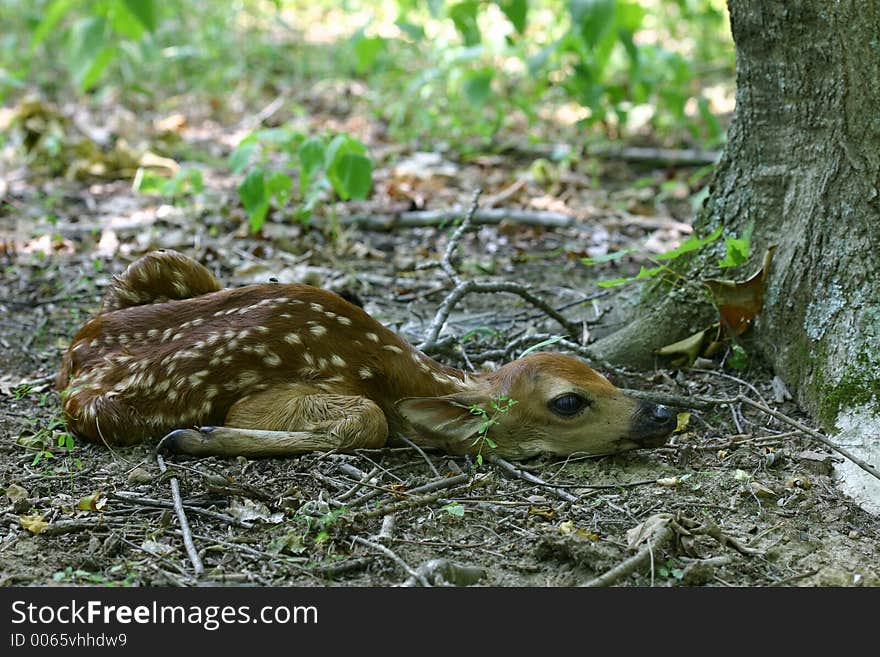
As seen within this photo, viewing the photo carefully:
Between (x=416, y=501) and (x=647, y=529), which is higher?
(x=647, y=529)

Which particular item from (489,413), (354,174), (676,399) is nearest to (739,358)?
(676,399)

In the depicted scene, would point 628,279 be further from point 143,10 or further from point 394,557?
point 143,10

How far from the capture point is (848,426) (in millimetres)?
4574

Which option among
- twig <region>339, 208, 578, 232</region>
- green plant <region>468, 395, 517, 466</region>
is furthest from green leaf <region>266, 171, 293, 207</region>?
green plant <region>468, 395, 517, 466</region>

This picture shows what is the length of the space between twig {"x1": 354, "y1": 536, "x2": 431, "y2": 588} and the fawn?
812 millimetres

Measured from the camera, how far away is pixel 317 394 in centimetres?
470

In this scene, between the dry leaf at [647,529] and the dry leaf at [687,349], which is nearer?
the dry leaf at [647,529]

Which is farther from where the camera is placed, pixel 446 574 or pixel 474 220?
pixel 474 220

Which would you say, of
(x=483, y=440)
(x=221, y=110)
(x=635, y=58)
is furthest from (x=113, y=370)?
(x=221, y=110)

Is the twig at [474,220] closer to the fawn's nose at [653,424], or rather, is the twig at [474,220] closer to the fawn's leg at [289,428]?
the fawn's leg at [289,428]

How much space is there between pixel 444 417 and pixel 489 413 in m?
0.22

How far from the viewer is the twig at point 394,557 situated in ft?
11.5

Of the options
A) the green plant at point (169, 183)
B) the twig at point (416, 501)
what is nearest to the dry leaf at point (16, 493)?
the twig at point (416, 501)

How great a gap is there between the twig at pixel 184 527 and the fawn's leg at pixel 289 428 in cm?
24
